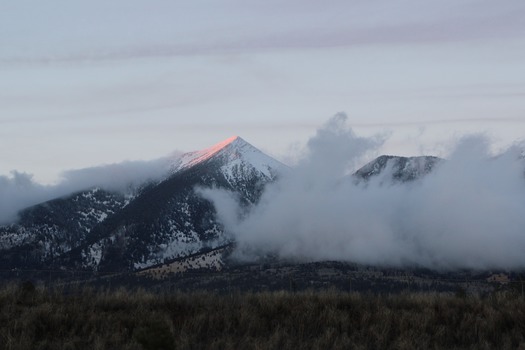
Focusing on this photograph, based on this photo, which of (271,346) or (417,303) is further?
(417,303)

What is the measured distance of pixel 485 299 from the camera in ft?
64.0

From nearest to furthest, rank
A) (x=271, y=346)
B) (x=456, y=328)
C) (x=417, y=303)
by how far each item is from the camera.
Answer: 1. (x=271, y=346)
2. (x=456, y=328)
3. (x=417, y=303)

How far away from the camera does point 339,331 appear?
1636 cm

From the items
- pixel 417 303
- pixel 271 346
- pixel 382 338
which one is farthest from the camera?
pixel 417 303

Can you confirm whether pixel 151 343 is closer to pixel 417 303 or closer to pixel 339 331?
pixel 339 331

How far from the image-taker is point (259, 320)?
16656 mm

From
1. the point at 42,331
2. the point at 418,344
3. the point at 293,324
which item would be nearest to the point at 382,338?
the point at 418,344

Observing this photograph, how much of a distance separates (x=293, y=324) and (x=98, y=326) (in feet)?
16.2

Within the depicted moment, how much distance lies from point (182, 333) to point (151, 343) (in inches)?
139

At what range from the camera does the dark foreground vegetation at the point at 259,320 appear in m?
15.0

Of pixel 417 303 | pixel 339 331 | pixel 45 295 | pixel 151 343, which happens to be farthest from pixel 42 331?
pixel 417 303

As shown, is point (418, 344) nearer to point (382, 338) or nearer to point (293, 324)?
point (382, 338)

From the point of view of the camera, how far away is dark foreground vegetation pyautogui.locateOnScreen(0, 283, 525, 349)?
15.0 m

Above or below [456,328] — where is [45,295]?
above
